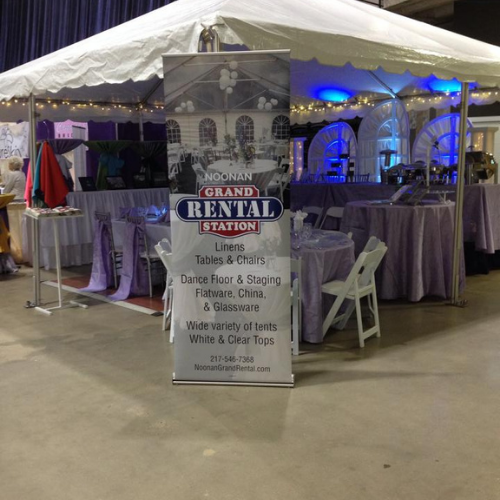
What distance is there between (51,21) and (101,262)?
946cm

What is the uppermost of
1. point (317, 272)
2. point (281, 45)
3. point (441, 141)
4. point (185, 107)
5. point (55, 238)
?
point (281, 45)

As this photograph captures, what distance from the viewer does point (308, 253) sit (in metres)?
3.96

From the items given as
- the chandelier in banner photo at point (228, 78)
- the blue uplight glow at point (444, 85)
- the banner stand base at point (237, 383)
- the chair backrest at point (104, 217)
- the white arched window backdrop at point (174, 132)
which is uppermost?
the blue uplight glow at point (444, 85)

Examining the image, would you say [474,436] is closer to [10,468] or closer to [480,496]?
[480,496]

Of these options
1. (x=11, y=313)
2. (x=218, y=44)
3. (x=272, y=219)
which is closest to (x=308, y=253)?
(x=272, y=219)

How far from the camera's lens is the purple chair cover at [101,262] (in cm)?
591

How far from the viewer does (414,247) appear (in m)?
5.05

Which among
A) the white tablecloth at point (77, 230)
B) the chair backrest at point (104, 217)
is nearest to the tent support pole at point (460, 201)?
the chair backrest at point (104, 217)

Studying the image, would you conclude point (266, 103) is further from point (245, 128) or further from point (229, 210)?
point (229, 210)

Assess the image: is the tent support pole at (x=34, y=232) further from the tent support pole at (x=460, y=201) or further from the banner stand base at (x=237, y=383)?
the tent support pole at (x=460, y=201)

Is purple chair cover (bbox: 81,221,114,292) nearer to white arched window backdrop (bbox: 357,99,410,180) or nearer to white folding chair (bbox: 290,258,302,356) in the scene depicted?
white folding chair (bbox: 290,258,302,356)

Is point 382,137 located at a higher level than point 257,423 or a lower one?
higher

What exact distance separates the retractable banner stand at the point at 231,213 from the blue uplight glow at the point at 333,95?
4.90 metres

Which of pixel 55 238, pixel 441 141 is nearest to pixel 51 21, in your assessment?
pixel 441 141
